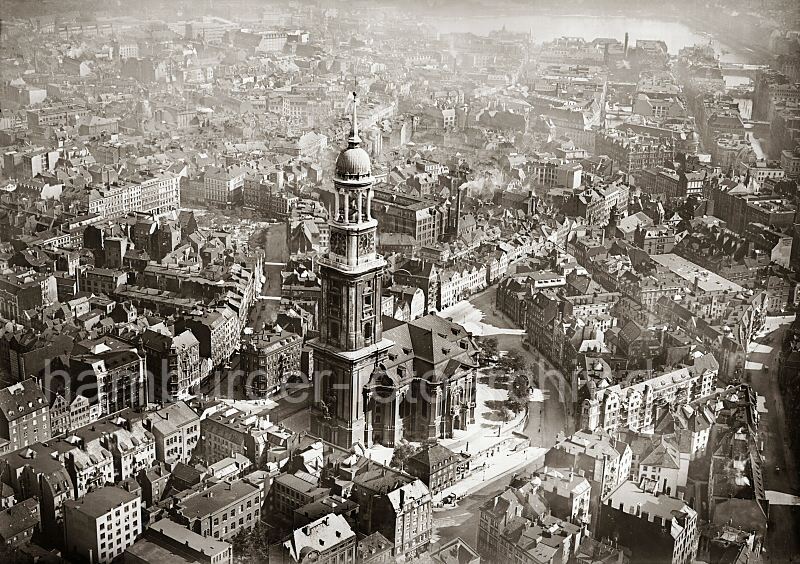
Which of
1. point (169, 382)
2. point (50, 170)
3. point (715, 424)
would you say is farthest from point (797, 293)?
point (50, 170)

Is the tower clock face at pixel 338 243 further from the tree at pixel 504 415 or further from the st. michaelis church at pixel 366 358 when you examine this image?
the tree at pixel 504 415

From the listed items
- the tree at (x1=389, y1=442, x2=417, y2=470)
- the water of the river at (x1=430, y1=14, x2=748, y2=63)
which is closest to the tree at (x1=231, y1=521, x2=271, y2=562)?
the tree at (x1=389, y1=442, x2=417, y2=470)

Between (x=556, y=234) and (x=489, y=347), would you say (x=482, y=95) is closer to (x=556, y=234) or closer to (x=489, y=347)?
(x=556, y=234)

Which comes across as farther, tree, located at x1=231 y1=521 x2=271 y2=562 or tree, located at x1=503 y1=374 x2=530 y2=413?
tree, located at x1=503 y1=374 x2=530 y2=413

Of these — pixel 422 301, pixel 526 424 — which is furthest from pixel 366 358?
pixel 422 301

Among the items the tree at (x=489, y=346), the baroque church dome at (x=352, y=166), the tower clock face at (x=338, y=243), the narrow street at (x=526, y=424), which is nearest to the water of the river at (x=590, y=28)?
the narrow street at (x=526, y=424)

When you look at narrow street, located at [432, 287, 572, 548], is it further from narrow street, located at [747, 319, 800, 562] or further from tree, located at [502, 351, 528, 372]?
narrow street, located at [747, 319, 800, 562]

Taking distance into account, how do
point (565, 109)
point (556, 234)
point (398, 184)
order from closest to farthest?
point (556, 234) → point (398, 184) → point (565, 109)

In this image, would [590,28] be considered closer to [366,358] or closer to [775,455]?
[366,358]
